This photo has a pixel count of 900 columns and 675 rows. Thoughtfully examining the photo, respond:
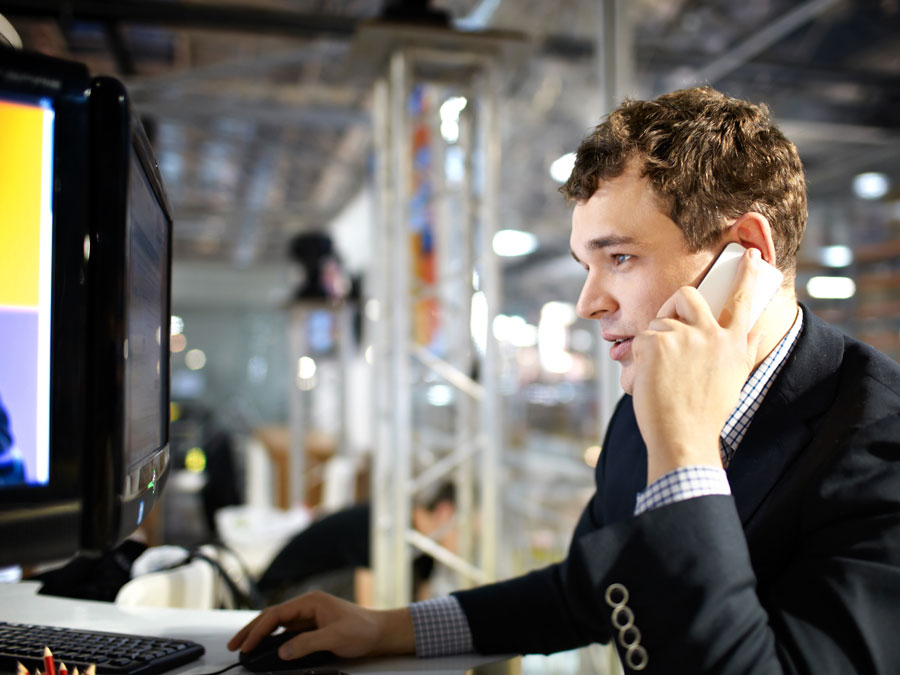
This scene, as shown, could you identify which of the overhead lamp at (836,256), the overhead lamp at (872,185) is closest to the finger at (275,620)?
the overhead lamp at (836,256)

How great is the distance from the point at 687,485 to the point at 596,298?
0.34 meters

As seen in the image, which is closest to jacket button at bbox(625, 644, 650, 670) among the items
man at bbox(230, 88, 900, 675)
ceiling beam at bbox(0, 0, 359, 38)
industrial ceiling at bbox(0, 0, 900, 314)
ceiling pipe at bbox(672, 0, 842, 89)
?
man at bbox(230, 88, 900, 675)

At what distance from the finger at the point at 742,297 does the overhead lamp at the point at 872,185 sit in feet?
22.5

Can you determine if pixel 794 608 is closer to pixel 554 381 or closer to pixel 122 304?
pixel 122 304

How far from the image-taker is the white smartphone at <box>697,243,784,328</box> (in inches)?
39.8

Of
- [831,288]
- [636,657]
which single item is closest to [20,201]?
[636,657]

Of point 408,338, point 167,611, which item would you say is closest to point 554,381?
point 408,338

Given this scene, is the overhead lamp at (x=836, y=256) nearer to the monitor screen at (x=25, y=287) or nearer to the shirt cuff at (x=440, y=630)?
the shirt cuff at (x=440, y=630)

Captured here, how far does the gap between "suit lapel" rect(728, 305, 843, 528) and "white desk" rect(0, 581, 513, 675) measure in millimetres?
470

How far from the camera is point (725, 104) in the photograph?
112cm

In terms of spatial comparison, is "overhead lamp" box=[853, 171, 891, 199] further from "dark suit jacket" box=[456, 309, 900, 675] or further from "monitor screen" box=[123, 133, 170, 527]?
"monitor screen" box=[123, 133, 170, 527]

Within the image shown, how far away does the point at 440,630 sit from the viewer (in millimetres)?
1181

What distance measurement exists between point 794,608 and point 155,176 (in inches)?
35.3

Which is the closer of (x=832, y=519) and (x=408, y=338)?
(x=832, y=519)
